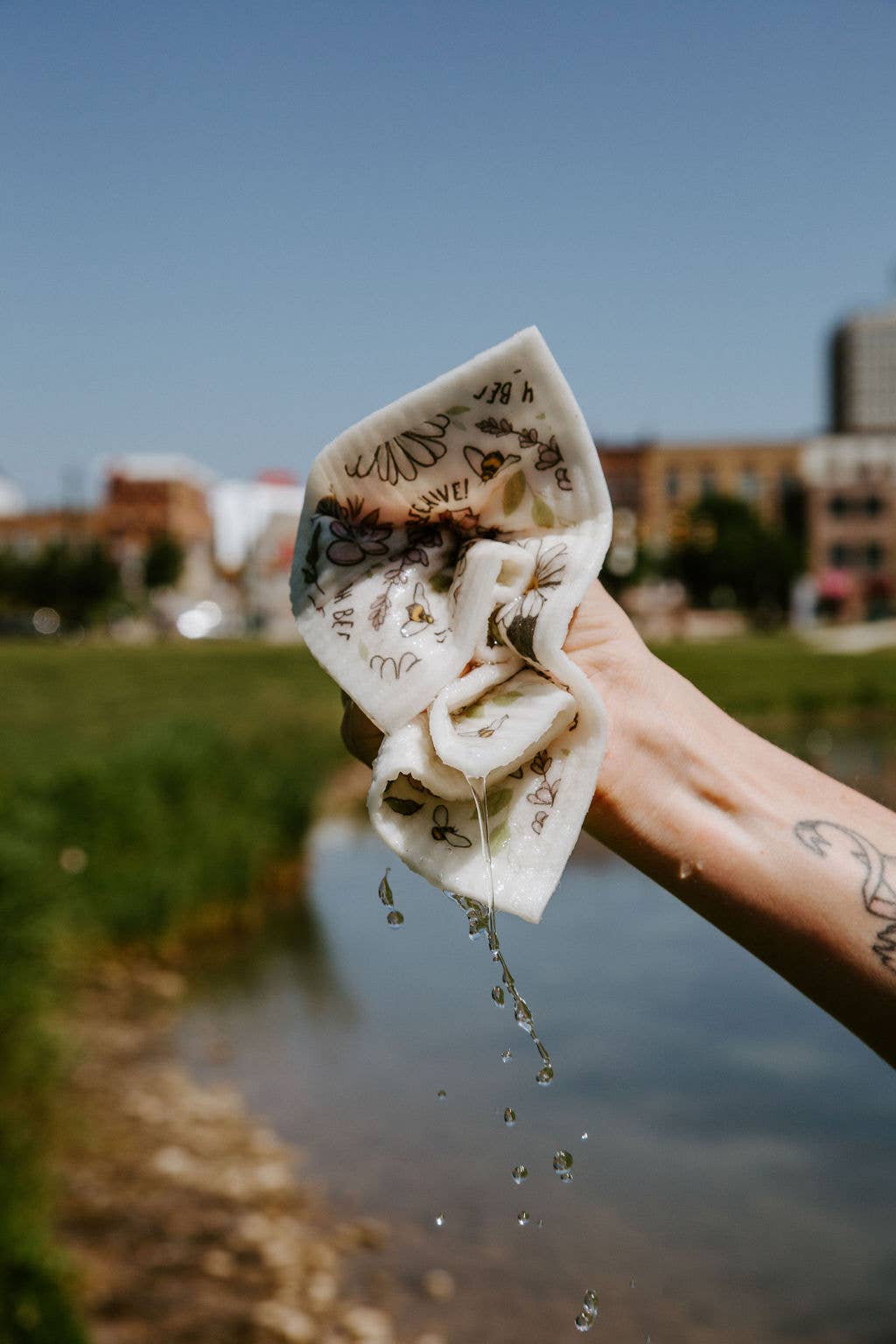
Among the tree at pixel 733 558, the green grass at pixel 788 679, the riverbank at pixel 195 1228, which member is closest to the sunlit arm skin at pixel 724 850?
the riverbank at pixel 195 1228

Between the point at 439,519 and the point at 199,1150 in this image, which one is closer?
the point at 439,519

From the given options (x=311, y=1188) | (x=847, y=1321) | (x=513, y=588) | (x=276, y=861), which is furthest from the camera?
(x=276, y=861)

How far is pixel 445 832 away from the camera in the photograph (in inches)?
47.2

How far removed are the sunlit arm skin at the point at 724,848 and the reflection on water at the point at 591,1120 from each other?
316 cm

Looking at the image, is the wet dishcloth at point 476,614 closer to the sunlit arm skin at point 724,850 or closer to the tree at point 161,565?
the sunlit arm skin at point 724,850

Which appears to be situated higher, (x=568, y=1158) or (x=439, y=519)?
(x=439, y=519)

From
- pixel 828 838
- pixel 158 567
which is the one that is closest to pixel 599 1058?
pixel 828 838

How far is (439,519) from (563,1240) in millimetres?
3809

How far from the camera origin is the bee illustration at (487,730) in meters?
1.17

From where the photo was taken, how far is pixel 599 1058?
235 inches

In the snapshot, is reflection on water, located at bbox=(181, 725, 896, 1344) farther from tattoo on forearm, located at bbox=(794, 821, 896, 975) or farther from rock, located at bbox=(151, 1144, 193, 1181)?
tattoo on forearm, located at bbox=(794, 821, 896, 975)

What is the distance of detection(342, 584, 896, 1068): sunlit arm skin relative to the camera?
1.24m

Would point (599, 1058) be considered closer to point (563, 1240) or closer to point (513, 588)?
point (563, 1240)

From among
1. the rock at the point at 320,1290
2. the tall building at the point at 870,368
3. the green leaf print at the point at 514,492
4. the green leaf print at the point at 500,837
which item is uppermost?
the green leaf print at the point at 514,492
